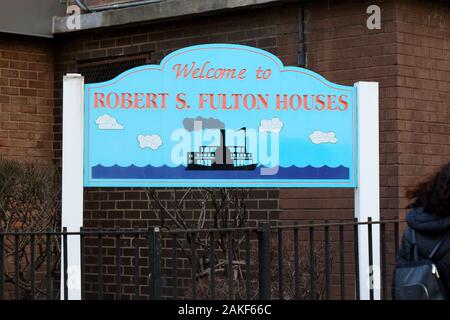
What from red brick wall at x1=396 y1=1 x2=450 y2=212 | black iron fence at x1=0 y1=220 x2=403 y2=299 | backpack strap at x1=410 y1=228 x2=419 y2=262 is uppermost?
red brick wall at x1=396 y1=1 x2=450 y2=212

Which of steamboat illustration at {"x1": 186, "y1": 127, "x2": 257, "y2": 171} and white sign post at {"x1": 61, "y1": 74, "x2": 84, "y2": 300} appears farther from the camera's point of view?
steamboat illustration at {"x1": 186, "y1": 127, "x2": 257, "y2": 171}

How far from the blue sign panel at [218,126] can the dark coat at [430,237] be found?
94.9 inches

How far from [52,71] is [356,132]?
534 centimetres

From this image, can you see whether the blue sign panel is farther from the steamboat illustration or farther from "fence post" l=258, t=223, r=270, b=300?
"fence post" l=258, t=223, r=270, b=300

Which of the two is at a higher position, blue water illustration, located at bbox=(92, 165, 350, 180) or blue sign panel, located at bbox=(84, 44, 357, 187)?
blue sign panel, located at bbox=(84, 44, 357, 187)

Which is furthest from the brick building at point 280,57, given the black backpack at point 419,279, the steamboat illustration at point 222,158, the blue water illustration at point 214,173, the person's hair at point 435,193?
the black backpack at point 419,279

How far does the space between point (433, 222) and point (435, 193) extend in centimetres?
15

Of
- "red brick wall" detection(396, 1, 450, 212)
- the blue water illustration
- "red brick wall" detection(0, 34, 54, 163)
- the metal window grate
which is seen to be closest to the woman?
the blue water illustration

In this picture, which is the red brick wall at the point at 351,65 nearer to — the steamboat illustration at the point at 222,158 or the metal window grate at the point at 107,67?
the metal window grate at the point at 107,67

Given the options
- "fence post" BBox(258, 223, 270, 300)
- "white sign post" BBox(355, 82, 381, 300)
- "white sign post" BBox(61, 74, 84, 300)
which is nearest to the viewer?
"fence post" BBox(258, 223, 270, 300)

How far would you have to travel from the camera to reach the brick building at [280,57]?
905 cm

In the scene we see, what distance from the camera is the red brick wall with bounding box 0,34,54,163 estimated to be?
35.9 ft

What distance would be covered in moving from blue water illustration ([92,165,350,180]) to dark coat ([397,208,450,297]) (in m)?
2.42
